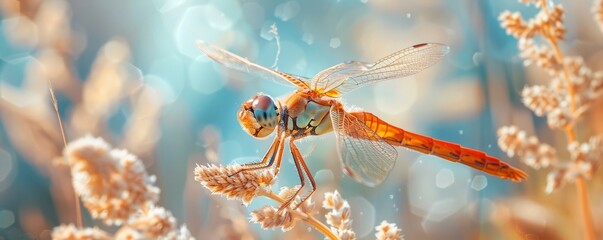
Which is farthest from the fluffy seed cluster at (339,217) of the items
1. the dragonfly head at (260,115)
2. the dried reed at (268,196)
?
the dragonfly head at (260,115)

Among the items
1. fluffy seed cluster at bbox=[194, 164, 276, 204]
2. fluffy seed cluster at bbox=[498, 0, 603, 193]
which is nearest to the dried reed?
fluffy seed cluster at bbox=[194, 164, 276, 204]

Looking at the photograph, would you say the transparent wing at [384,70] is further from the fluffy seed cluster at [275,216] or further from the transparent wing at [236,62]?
the fluffy seed cluster at [275,216]

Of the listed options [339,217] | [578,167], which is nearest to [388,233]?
[339,217]

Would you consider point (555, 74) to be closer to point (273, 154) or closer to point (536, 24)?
point (536, 24)

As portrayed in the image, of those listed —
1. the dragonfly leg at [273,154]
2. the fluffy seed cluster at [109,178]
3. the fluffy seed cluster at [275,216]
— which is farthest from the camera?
the dragonfly leg at [273,154]

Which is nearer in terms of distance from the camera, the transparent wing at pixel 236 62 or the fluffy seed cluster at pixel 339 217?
the fluffy seed cluster at pixel 339 217

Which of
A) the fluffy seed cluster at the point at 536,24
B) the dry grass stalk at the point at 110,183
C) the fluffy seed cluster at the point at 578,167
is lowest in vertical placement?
the dry grass stalk at the point at 110,183

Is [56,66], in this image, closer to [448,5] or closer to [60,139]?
[60,139]

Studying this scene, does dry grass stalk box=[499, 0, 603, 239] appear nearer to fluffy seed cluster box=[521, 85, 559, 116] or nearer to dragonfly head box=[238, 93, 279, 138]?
fluffy seed cluster box=[521, 85, 559, 116]
